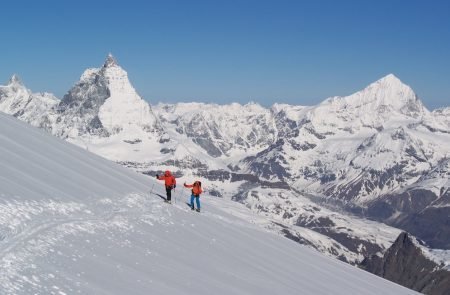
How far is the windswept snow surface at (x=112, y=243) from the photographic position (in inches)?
674

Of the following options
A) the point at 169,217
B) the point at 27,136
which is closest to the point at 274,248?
the point at 169,217

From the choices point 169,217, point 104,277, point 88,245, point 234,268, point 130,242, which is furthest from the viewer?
point 169,217

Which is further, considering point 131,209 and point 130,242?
point 131,209

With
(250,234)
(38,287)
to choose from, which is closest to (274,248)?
(250,234)

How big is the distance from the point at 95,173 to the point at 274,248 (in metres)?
10.4

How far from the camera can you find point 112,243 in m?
21.6

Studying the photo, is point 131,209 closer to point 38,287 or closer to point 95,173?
point 95,173

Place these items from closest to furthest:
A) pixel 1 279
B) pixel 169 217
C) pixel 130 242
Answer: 1. pixel 1 279
2. pixel 130 242
3. pixel 169 217

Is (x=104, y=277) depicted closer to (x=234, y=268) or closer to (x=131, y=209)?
(x=234, y=268)

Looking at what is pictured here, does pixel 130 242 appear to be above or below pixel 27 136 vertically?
below

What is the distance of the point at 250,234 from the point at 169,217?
862cm

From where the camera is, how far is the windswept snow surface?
56.1ft

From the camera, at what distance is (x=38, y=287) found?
14.8m

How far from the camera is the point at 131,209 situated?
28.5 meters
